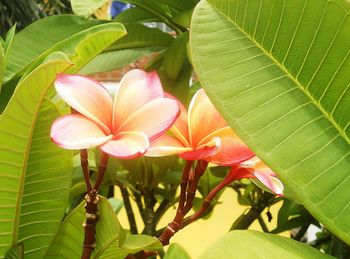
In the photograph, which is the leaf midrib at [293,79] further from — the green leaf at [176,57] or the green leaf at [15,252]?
the green leaf at [176,57]

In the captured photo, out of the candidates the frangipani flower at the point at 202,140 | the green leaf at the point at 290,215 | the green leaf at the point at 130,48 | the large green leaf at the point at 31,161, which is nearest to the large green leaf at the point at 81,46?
the large green leaf at the point at 31,161

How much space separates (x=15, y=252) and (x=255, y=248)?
0.19 meters

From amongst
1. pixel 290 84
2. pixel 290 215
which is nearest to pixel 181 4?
pixel 290 215

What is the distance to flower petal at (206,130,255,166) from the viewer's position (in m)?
0.41

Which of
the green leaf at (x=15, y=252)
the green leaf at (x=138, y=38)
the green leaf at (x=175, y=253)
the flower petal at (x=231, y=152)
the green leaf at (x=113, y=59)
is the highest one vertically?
the flower petal at (x=231, y=152)

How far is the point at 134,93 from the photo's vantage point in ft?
1.34

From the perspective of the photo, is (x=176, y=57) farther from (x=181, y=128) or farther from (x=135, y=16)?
(x=181, y=128)

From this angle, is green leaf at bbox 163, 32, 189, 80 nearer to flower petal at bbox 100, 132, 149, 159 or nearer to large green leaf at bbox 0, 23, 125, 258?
large green leaf at bbox 0, 23, 125, 258

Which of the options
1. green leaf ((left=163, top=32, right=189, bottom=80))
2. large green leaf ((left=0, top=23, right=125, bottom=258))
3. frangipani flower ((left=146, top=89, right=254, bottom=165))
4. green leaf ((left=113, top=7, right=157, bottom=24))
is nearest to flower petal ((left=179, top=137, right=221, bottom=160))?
frangipani flower ((left=146, top=89, right=254, bottom=165))

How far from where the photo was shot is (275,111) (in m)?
0.39

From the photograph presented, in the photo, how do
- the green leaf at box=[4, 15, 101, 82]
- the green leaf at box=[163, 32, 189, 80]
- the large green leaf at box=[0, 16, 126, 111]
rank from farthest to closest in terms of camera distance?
the green leaf at box=[163, 32, 189, 80] → the green leaf at box=[4, 15, 101, 82] → the large green leaf at box=[0, 16, 126, 111]

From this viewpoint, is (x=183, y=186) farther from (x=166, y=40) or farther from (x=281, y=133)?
(x=166, y=40)

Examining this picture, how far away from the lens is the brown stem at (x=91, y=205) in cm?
38

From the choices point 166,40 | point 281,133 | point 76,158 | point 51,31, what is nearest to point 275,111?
point 281,133
